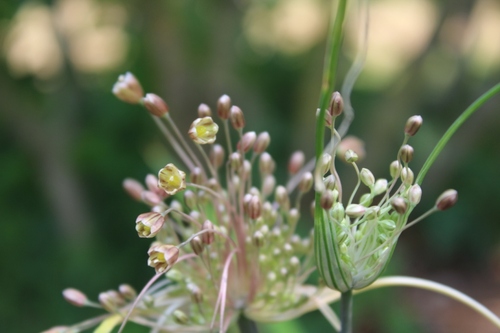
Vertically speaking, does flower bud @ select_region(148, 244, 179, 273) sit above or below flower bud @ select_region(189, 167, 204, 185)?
below

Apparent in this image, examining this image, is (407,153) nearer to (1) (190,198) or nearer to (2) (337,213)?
(2) (337,213)

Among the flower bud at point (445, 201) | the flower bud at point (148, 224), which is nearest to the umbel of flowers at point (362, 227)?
the flower bud at point (445, 201)

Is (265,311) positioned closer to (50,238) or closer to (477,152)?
(50,238)

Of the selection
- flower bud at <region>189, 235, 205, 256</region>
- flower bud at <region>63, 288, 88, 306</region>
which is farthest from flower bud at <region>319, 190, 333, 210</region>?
flower bud at <region>63, 288, 88, 306</region>

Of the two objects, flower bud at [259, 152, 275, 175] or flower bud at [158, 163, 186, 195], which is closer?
flower bud at [158, 163, 186, 195]

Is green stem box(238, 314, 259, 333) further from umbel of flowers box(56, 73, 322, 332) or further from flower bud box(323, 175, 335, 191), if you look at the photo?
flower bud box(323, 175, 335, 191)

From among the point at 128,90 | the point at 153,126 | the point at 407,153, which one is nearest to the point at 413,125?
the point at 407,153
